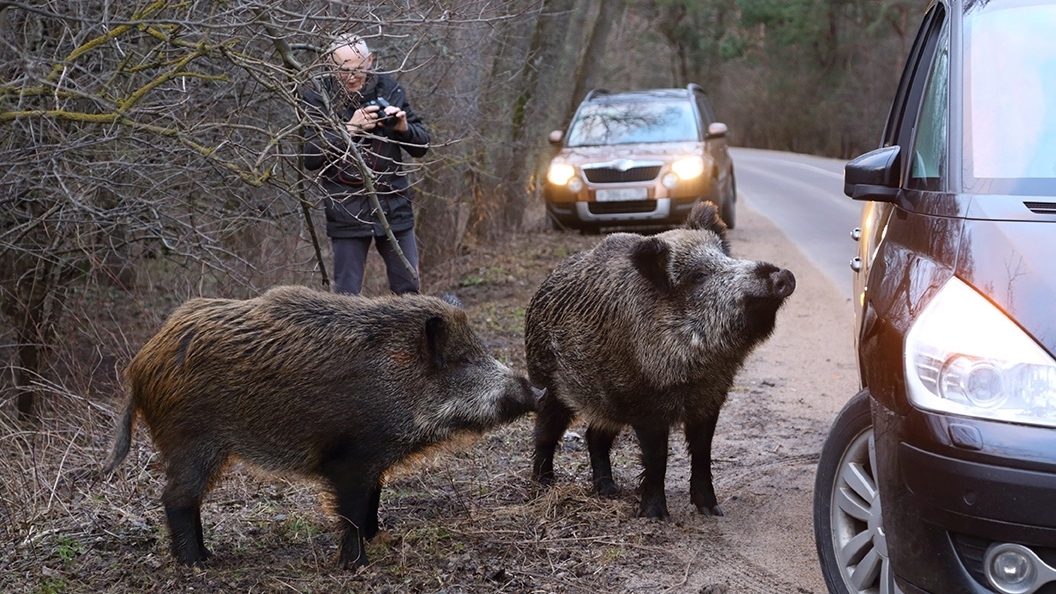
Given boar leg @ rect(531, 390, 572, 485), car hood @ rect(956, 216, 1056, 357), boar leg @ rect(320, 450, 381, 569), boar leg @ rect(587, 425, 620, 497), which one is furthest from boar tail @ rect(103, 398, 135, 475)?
car hood @ rect(956, 216, 1056, 357)

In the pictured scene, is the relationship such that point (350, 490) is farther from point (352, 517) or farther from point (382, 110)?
point (382, 110)

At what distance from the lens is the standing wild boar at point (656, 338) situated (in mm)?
5383

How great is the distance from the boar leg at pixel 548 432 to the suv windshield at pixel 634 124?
1084 centimetres

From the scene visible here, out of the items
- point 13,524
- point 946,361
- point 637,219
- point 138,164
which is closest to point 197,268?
point 138,164

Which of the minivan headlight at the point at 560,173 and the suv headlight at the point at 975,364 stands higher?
the suv headlight at the point at 975,364

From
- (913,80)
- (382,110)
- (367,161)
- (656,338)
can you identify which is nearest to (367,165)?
(367,161)

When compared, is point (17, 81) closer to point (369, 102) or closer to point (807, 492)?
point (369, 102)

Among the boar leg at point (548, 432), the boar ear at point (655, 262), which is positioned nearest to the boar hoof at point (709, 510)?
the boar leg at point (548, 432)

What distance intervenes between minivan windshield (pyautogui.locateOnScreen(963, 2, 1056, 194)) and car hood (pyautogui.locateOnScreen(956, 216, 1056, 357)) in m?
0.25

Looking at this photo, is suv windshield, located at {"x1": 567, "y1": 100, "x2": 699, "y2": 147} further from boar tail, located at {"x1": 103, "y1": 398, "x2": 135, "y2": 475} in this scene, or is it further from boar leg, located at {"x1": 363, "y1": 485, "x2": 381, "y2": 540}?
boar tail, located at {"x1": 103, "y1": 398, "x2": 135, "y2": 475}

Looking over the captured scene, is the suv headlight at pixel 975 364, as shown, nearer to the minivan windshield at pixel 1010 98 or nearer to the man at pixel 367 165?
the minivan windshield at pixel 1010 98

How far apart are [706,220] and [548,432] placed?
1.41 m

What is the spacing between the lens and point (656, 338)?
5.44 metres

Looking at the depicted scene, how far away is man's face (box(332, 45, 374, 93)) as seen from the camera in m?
6.65
